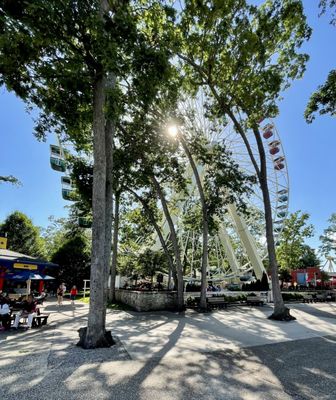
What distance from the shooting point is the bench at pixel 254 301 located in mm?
19375

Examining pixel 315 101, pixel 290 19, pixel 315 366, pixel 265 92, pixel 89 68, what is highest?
pixel 290 19

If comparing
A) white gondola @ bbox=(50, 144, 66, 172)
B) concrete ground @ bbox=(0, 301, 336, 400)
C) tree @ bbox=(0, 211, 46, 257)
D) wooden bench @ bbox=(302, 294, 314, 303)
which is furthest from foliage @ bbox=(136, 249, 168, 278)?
tree @ bbox=(0, 211, 46, 257)

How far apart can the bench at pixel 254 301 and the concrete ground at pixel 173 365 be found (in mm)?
8838

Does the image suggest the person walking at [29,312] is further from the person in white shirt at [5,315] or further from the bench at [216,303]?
the bench at [216,303]

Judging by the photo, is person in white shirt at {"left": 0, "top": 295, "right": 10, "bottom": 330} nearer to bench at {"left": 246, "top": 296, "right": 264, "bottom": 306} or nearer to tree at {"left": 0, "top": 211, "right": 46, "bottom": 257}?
bench at {"left": 246, "top": 296, "right": 264, "bottom": 306}

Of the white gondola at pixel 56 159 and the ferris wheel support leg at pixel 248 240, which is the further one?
the ferris wheel support leg at pixel 248 240

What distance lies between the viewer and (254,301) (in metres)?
19.4

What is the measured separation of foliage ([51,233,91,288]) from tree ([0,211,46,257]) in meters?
10.8

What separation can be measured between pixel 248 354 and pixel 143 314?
8.36 meters

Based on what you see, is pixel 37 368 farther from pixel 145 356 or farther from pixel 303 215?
pixel 303 215

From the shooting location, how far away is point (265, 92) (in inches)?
486

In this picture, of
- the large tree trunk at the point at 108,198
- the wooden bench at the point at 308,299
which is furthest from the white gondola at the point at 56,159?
the wooden bench at the point at 308,299

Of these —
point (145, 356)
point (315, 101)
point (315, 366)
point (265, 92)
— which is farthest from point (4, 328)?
point (315, 101)

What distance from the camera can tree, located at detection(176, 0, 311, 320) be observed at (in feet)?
37.4
